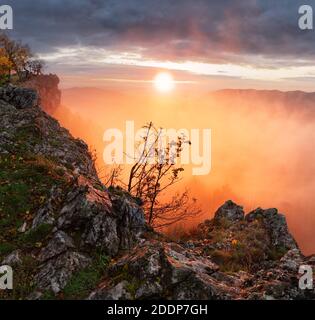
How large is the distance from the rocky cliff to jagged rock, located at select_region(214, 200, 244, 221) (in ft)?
17.3

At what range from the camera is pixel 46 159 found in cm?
2742

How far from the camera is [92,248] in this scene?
781 inches

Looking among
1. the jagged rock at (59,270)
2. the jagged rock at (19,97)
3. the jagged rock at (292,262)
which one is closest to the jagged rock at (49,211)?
the jagged rock at (59,270)

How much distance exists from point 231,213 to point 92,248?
1915 centimetres

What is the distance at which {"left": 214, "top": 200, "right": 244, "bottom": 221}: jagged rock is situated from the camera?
36.3m

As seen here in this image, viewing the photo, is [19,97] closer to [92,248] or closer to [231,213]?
Result: [231,213]

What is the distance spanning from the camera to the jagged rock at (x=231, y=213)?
3631 cm

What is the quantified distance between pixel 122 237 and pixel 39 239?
152 inches

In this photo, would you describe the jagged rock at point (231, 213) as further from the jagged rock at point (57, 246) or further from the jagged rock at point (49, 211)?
the jagged rock at point (57, 246)

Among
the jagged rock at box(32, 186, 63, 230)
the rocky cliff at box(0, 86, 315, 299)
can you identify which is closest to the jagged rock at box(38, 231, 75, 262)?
the rocky cliff at box(0, 86, 315, 299)

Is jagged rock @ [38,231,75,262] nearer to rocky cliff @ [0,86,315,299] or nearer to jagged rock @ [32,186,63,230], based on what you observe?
rocky cliff @ [0,86,315,299]

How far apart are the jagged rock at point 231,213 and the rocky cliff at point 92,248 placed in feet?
17.3

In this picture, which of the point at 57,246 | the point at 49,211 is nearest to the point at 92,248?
the point at 57,246
